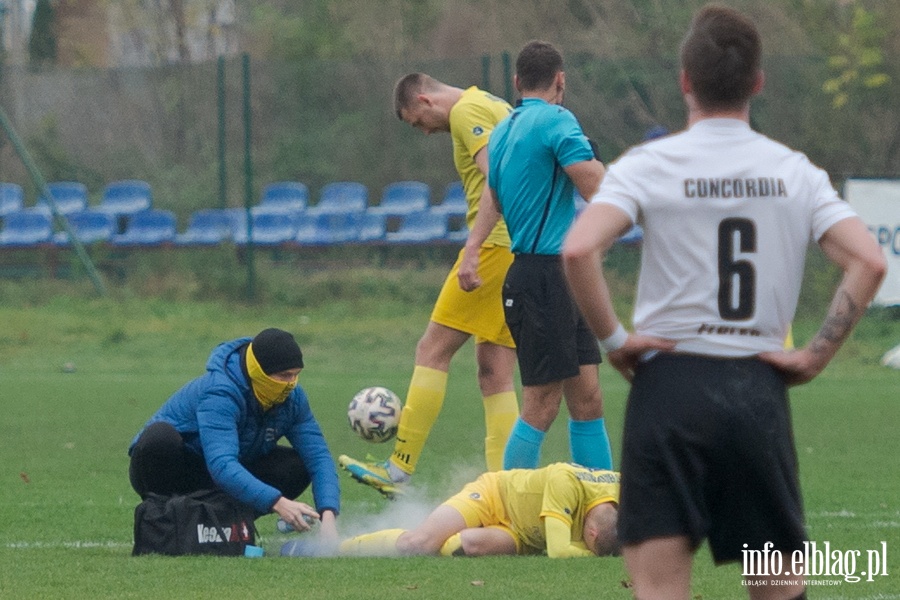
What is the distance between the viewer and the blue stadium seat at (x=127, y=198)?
79.6 ft

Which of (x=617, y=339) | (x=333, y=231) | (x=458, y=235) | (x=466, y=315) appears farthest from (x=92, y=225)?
(x=617, y=339)

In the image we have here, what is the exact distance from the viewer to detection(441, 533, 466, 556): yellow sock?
21.2ft

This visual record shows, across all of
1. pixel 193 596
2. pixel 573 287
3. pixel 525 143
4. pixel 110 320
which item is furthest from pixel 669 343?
pixel 110 320

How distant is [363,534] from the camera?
689cm

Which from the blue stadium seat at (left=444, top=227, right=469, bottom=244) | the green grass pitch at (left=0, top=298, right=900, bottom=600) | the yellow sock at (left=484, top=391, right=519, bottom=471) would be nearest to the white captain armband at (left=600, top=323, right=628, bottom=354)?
the green grass pitch at (left=0, top=298, right=900, bottom=600)

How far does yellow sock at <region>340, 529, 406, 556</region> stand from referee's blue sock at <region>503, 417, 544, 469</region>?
79 centimetres

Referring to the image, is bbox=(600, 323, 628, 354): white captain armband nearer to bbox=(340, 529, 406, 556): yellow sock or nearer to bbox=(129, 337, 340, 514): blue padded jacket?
bbox=(129, 337, 340, 514): blue padded jacket

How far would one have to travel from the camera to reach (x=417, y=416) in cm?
786

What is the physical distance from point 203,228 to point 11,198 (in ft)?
12.8

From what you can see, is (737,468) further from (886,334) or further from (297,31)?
(297,31)

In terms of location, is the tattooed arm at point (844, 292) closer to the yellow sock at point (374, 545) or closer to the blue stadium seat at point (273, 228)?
the yellow sock at point (374, 545)

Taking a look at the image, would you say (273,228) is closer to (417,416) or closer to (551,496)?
(417,416)

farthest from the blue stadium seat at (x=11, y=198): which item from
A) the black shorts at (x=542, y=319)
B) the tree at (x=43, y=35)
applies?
the black shorts at (x=542, y=319)

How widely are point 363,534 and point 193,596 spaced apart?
1.61 metres
